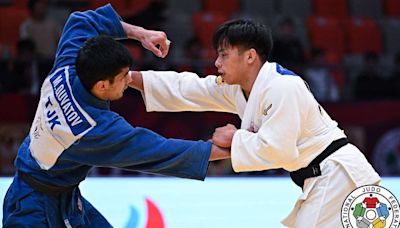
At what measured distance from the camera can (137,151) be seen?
3.51 metres

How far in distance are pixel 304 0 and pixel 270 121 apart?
8.76 metres

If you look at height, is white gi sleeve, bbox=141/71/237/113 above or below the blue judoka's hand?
below

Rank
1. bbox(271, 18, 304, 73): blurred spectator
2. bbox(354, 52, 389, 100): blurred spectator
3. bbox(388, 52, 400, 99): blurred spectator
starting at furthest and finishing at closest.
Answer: bbox(388, 52, 400, 99): blurred spectator → bbox(354, 52, 389, 100): blurred spectator → bbox(271, 18, 304, 73): blurred spectator

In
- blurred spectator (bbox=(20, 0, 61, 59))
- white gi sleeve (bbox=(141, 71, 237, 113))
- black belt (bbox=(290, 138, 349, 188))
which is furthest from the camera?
blurred spectator (bbox=(20, 0, 61, 59))

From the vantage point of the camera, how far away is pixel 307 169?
3.71 metres

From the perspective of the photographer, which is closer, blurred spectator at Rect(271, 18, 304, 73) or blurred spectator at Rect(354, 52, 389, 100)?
blurred spectator at Rect(271, 18, 304, 73)

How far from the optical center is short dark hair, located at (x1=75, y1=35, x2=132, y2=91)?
343cm

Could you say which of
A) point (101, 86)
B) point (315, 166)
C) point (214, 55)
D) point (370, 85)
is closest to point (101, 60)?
point (101, 86)

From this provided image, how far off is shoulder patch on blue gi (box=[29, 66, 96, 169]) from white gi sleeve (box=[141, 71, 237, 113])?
618mm

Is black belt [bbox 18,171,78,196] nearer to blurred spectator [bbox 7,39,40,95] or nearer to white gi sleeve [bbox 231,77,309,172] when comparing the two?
white gi sleeve [bbox 231,77,309,172]

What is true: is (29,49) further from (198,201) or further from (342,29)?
(342,29)

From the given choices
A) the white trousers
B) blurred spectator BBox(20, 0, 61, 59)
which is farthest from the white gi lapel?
blurred spectator BBox(20, 0, 61, 59)

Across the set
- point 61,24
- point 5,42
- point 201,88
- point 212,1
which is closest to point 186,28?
point 212,1

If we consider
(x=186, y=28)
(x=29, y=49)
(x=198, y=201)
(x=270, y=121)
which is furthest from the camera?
(x=186, y=28)
